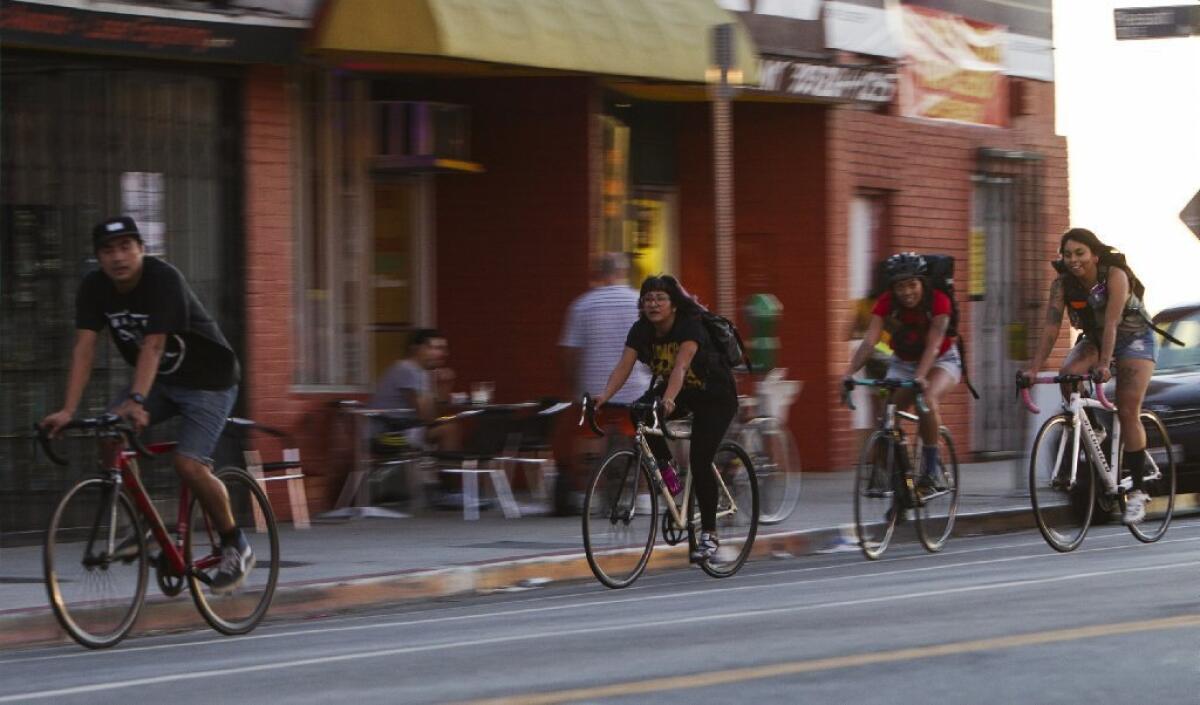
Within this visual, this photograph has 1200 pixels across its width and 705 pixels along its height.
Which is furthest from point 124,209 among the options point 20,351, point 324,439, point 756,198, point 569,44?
point 756,198

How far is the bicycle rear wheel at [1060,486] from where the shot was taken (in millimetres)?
13172

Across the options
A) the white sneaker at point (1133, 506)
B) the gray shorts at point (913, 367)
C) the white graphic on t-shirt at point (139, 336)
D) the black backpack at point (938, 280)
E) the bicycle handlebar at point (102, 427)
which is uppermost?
the black backpack at point (938, 280)

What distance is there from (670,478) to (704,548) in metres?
0.44

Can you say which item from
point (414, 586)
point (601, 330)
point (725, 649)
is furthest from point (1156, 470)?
point (725, 649)

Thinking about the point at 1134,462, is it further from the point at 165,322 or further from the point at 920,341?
the point at 165,322

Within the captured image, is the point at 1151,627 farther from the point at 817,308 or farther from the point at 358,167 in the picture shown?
the point at 817,308

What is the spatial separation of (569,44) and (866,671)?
871cm

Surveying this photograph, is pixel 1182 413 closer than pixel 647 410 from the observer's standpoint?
No

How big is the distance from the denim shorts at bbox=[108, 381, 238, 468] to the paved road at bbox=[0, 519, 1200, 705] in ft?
2.85

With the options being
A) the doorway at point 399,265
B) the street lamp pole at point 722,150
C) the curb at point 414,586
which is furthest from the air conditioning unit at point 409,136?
the curb at point 414,586

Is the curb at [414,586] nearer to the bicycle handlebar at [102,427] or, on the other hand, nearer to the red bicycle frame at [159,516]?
the red bicycle frame at [159,516]

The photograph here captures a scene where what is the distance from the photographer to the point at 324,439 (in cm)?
1581

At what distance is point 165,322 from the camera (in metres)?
9.42

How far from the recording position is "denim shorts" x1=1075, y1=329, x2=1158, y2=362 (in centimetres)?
1333
